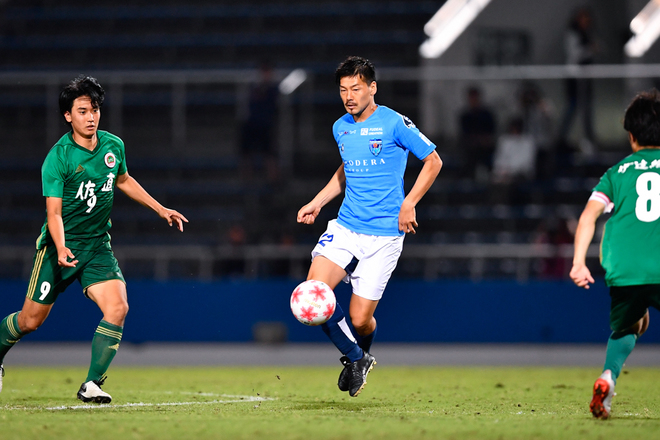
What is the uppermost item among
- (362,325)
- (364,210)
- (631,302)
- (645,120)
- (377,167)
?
(645,120)

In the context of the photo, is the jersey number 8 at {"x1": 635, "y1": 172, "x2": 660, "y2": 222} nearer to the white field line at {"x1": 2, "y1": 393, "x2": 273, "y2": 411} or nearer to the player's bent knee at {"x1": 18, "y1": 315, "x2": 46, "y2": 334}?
the white field line at {"x1": 2, "y1": 393, "x2": 273, "y2": 411}

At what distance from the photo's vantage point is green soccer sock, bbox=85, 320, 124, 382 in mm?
6980

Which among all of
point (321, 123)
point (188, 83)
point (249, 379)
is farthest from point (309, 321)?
point (188, 83)

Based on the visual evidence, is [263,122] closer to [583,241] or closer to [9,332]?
[9,332]

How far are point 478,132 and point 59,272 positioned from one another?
1005cm

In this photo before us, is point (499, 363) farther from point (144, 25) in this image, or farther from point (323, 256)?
point (144, 25)

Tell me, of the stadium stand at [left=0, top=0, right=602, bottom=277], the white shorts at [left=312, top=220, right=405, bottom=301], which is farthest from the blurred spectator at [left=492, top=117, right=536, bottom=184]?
the white shorts at [left=312, top=220, right=405, bottom=301]

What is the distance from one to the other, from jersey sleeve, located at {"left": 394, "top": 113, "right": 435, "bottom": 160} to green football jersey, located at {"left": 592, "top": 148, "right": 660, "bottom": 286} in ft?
5.12

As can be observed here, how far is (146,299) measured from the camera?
15.1 m

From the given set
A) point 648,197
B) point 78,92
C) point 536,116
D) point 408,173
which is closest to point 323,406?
point 648,197

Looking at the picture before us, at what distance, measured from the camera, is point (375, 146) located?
289 inches

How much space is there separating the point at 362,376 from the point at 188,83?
11.1 metres

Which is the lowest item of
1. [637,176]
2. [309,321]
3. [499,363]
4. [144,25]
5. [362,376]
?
[499,363]

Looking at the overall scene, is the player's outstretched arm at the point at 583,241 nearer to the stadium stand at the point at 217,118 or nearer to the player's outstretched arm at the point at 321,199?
the player's outstretched arm at the point at 321,199
